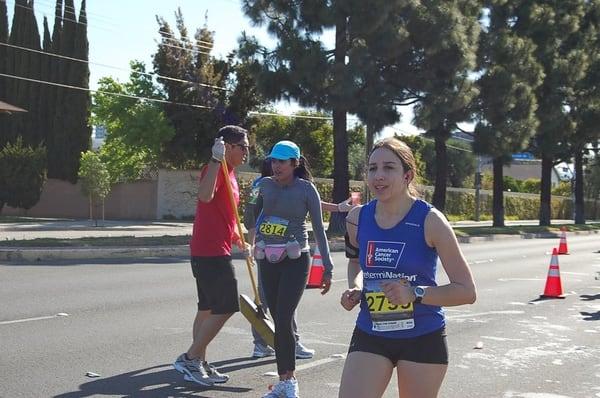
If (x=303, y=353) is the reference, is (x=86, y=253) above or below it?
above

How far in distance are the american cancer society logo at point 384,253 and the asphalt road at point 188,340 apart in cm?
271

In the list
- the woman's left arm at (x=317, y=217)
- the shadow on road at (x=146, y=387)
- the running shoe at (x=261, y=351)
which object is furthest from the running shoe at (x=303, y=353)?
the woman's left arm at (x=317, y=217)

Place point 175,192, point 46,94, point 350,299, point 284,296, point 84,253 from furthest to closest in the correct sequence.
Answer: point 46,94 < point 175,192 < point 84,253 < point 284,296 < point 350,299

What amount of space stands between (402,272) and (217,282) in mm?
2712

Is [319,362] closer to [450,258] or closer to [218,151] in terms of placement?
[218,151]

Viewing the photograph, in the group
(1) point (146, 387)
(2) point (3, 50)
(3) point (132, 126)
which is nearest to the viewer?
(1) point (146, 387)

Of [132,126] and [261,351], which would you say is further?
[132,126]

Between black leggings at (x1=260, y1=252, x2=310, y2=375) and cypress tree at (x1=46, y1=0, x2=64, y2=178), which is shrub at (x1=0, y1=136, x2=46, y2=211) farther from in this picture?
black leggings at (x1=260, y1=252, x2=310, y2=375)

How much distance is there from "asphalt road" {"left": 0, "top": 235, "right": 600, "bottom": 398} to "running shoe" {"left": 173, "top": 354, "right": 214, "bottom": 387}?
0.07 metres

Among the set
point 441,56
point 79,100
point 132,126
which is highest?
point 441,56

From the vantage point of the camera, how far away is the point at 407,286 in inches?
144

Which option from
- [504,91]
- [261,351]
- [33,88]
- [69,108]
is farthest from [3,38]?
[261,351]

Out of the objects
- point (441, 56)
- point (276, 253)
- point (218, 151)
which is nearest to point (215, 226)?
point (276, 253)

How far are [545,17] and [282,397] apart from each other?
36635 mm
